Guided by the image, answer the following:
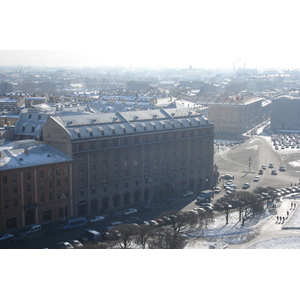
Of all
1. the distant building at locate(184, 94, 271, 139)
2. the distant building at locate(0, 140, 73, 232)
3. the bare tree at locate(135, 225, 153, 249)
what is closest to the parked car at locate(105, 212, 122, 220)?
the distant building at locate(0, 140, 73, 232)

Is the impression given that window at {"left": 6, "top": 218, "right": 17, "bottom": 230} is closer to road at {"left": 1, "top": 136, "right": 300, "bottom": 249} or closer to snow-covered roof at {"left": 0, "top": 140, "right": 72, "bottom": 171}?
road at {"left": 1, "top": 136, "right": 300, "bottom": 249}

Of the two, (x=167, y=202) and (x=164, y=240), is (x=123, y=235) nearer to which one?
(x=164, y=240)

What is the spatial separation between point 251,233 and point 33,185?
5.23 meters

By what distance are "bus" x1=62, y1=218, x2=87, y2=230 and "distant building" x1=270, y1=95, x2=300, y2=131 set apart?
24.6 meters

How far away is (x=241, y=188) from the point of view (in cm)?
1905

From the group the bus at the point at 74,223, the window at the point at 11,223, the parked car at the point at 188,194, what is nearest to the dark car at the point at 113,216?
the bus at the point at 74,223

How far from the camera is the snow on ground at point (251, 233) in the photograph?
12711 mm

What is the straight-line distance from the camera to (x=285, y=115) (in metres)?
37.3

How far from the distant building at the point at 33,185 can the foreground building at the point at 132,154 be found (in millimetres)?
359

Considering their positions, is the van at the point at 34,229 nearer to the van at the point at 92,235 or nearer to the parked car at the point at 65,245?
the van at the point at 92,235

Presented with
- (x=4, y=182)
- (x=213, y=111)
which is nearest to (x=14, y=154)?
(x=4, y=182)

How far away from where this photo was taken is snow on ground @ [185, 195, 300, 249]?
41.7 ft

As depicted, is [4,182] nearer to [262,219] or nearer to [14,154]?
[14,154]

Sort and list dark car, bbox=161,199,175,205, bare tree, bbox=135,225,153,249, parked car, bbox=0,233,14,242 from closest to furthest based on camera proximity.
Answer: bare tree, bbox=135,225,153,249
parked car, bbox=0,233,14,242
dark car, bbox=161,199,175,205
